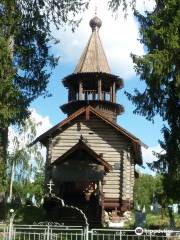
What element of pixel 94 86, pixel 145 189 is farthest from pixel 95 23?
pixel 145 189

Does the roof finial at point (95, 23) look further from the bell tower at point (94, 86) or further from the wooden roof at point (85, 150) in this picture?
the wooden roof at point (85, 150)

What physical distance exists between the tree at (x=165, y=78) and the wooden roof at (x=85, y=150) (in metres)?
9.53

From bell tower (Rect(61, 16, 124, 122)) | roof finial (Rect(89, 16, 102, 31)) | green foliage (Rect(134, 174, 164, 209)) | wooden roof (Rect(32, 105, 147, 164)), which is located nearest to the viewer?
wooden roof (Rect(32, 105, 147, 164))

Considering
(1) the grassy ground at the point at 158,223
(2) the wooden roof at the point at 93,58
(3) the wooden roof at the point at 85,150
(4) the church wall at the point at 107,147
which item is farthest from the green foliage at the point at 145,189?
(3) the wooden roof at the point at 85,150

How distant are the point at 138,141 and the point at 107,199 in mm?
4047

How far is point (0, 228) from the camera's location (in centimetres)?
1670

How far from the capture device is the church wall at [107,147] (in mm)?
29516

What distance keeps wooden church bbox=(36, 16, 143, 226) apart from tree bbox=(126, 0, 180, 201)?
961cm

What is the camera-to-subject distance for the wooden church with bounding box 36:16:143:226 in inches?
1074

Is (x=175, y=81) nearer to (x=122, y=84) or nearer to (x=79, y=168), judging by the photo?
(x=79, y=168)

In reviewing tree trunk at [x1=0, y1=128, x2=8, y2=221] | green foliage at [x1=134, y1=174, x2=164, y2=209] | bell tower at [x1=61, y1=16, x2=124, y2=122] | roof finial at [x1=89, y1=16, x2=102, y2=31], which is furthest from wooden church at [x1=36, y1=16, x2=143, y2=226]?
green foliage at [x1=134, y1=174, x2=164, y2=209]

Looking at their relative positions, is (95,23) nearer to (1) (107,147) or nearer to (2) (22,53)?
(1) (107,147)

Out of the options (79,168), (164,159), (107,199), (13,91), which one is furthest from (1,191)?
(107,199)

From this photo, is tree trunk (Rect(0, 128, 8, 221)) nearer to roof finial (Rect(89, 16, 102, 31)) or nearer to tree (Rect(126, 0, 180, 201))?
tree (Rect(126, 0, 180, 201))
